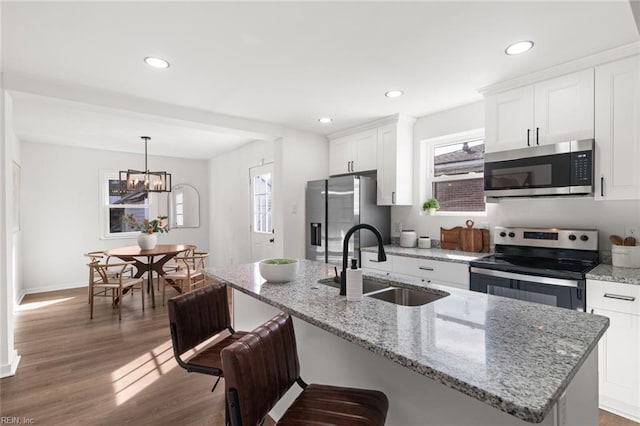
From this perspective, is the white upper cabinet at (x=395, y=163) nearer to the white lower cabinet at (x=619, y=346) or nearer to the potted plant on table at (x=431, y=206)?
the potted plant on table at (x=431, y=206)

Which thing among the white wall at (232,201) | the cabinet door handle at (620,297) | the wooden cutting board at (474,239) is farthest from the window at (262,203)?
the cabinet door handle at (620,297)

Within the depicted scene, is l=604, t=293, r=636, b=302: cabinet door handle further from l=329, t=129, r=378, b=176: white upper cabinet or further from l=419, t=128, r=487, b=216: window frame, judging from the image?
l=329, t=129, r=378, b=176: white upper cabinet

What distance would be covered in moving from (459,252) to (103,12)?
3330 millimetres

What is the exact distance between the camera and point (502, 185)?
280 centimetres

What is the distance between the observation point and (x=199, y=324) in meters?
1.72

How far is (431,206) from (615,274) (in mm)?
1761

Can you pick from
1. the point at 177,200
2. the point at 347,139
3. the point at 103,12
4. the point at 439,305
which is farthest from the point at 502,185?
the point at 177,200

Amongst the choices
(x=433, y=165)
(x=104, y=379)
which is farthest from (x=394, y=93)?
(x=104, y=379)

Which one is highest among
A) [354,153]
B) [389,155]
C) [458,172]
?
[354,153]

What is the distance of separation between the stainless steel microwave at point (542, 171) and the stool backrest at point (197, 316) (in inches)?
94.9

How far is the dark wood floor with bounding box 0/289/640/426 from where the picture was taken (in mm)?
2137

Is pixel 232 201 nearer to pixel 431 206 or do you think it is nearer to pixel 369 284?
pixel 431 206

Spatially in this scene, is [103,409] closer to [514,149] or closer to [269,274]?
[269,274]

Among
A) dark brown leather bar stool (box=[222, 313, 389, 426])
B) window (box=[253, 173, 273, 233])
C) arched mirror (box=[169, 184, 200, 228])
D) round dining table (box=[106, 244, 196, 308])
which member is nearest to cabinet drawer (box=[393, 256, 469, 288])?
dark brown leather bar stool (box=[222, 313, 389, 426])
